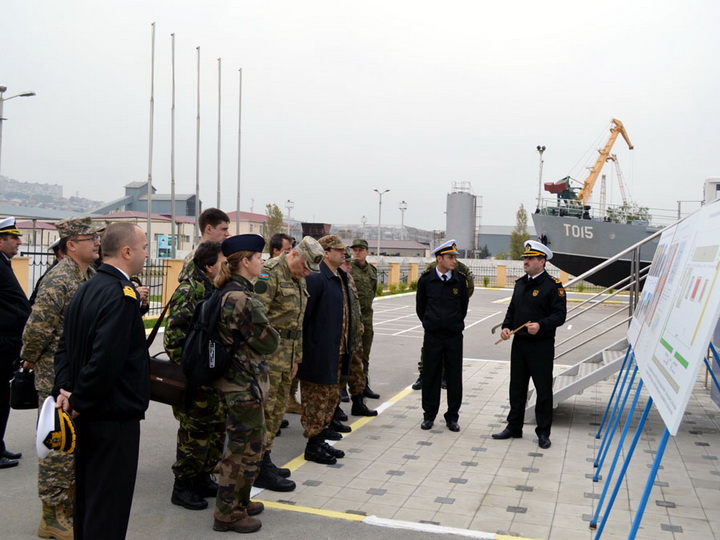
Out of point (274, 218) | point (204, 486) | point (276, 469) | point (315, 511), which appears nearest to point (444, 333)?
point (276, 469)

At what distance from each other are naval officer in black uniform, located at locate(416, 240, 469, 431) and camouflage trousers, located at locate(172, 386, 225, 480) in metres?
2.78

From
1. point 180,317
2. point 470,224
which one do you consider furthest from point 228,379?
point 470,224

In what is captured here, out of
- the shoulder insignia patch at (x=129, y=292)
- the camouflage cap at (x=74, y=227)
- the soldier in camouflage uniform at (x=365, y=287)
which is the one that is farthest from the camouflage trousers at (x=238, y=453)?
the soldier in camouflage uniform at (x=365, y=287)

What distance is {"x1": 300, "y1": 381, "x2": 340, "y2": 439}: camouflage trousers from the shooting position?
5.65 m

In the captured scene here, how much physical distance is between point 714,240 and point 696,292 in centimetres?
23

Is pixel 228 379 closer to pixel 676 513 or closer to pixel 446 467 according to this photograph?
pixel 446 467

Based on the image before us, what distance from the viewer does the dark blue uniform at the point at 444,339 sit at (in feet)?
22.3

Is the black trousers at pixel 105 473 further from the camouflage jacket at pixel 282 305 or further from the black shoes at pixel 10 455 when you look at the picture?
the black shoes at pixel 10 455

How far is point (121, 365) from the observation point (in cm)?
311

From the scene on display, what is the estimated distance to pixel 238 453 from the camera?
4.10 metres

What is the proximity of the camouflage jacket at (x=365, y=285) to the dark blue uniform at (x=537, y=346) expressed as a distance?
232 cm

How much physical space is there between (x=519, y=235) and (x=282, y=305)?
63.9m

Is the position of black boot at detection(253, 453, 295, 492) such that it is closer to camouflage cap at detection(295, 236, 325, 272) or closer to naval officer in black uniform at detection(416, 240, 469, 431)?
camouflage cap at detection(295, 236, 325, 272)

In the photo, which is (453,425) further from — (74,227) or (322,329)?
(74,227)
